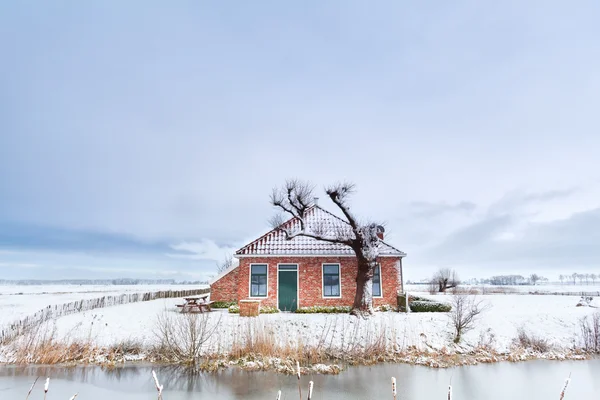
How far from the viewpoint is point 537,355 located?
11211mm

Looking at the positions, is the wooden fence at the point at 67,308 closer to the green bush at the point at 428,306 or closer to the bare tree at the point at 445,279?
the green bush at the point at 428,306

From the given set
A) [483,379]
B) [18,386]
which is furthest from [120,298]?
[483,379]

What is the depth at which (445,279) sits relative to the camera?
3719 centimetres

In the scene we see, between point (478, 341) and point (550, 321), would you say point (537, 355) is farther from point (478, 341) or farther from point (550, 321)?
point (550, 321)

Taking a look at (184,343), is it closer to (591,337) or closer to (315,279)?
(315,279)

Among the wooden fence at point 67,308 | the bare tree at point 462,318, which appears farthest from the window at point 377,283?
the wooden fence at point 67,308

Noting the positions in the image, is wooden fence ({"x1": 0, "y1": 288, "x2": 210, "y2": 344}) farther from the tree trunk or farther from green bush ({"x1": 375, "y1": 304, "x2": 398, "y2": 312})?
green bush ({"x1": 375, "y1": 304, "x2": 398, "y2": 312})

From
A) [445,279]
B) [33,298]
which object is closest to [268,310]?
[445,279]

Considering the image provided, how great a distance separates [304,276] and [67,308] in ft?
36.6

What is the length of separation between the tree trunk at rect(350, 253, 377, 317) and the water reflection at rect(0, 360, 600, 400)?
174 inches

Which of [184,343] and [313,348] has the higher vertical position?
[184,343]

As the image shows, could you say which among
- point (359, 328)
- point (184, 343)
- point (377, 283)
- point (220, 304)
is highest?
point (377, 283)

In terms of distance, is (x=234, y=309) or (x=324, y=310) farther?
(x=324, y=310)

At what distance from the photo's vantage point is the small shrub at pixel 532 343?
459 inches
